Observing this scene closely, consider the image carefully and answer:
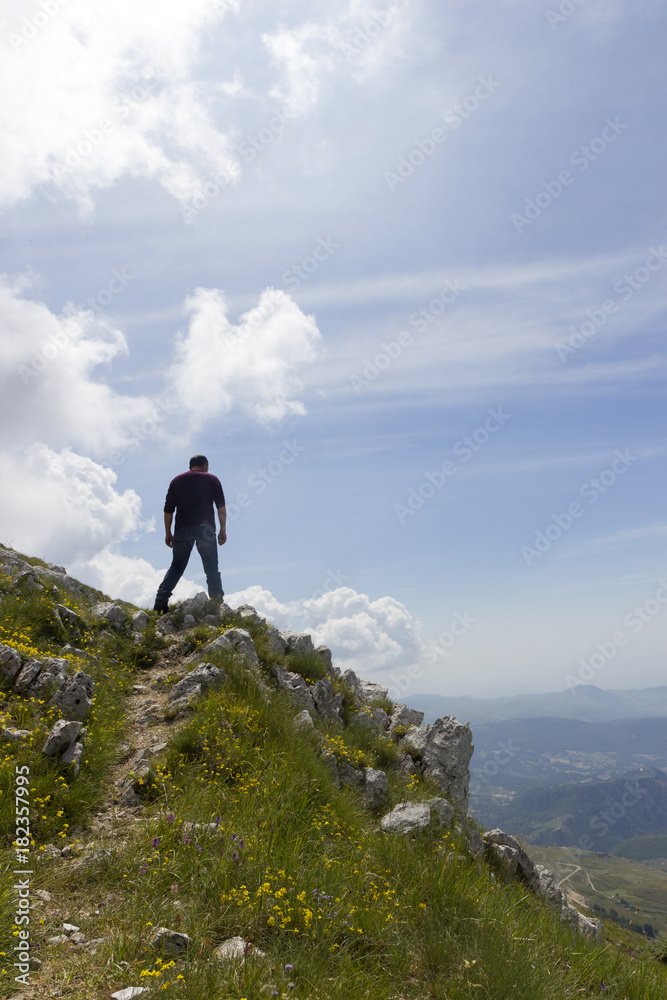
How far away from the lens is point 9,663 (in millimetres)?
8312

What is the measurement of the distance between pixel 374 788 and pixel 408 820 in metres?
2.19

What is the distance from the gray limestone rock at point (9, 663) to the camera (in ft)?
26.7

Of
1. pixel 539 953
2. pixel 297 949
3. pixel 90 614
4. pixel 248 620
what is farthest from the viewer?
pixel 248 620

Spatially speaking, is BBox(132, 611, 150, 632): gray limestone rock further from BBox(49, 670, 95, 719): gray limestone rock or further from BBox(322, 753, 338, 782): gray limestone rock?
BBox(322, 753, 338, 782): gray limestone rock

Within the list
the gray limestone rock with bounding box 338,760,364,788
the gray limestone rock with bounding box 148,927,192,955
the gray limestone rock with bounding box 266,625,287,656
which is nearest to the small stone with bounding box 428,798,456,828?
the gray limestone rock with bounding box 338,760,364,788

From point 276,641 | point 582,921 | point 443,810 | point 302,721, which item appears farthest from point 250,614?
point 582,921

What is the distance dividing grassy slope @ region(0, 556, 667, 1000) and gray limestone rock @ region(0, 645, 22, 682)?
0.59 metres

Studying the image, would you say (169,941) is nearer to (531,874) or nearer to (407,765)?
(531,874)

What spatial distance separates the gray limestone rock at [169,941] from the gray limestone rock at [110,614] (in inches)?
396

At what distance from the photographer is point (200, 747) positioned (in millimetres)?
7516

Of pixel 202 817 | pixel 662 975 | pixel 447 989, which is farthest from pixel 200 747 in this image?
pixel 662 975

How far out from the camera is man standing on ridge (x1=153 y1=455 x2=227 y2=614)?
14.9 m

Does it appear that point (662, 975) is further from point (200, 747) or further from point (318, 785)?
point (200, 747)

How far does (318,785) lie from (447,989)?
306cm
